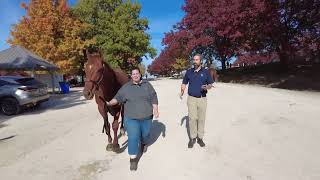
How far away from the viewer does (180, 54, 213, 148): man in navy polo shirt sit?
757cm

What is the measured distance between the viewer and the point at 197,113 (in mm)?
7738

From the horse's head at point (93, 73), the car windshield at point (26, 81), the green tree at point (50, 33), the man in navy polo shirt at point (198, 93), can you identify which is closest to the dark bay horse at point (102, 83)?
the horse's head at point (93, 73)

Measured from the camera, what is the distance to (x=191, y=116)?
7715 mm

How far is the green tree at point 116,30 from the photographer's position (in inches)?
1859

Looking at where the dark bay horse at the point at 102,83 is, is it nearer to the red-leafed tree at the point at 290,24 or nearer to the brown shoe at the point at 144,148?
the brown shoe at the point at 144,148

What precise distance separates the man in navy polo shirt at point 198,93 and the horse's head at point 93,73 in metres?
1.94

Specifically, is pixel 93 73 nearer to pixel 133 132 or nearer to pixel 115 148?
pixel 133 132

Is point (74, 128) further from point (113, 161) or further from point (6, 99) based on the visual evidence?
point (6, 99)

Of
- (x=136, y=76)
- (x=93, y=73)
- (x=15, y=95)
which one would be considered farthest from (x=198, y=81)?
(x=15, y=95)

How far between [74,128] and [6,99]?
21.7ft

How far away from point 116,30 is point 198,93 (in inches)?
1617

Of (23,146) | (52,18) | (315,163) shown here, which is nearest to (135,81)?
(315,163)

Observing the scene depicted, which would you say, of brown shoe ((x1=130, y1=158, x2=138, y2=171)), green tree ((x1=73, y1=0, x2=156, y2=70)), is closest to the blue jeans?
brown shoe ((x1=130, y1=158, x2=138, y2=171))

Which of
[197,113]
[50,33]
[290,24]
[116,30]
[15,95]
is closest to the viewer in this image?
[197,113]
